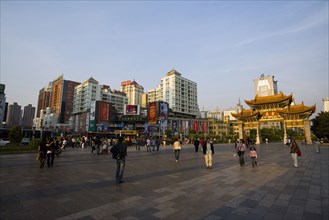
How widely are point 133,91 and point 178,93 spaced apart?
41397mm

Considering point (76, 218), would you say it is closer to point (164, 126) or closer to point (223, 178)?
point (223, 178)

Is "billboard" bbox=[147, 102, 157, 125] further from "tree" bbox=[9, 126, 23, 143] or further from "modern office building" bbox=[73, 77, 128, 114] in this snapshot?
"tree" bbox=[9, 126, 23, 143]

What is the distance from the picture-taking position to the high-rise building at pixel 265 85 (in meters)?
Result: 117

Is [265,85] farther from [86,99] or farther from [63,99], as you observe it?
[63,99]

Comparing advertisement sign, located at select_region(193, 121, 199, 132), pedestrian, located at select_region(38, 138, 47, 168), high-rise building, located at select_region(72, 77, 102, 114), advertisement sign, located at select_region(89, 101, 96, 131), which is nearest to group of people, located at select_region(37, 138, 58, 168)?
pedestrian, located at select_region(38, 138, 47, 168)

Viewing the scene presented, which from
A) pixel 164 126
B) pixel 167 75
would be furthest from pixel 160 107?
pixel 167 75

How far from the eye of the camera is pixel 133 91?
128 metres

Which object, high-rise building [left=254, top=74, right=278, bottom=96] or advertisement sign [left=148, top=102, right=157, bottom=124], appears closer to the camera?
advertisement sign [left=148, top=102, right=157, bottom=124]

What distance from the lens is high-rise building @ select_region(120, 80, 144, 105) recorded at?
127 m

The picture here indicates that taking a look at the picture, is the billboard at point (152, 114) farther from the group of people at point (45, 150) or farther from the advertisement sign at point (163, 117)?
the group of people at point (45, 150)

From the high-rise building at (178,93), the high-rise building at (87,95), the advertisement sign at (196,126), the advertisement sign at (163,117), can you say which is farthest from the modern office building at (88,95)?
the advertisement sign at (196,126)

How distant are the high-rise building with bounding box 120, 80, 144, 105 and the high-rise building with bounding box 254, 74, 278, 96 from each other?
75045 millimetres

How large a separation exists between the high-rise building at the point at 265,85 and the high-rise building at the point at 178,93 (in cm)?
4435

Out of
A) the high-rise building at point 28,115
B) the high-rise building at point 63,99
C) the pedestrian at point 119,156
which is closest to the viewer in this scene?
the pedestrian at point 119,156
